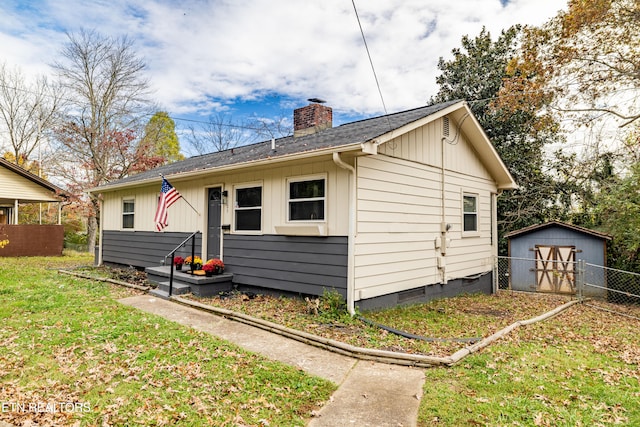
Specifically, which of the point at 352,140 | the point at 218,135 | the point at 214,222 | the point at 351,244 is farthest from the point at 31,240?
the point at 352,140

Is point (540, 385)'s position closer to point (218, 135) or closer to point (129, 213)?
point (129, 213)

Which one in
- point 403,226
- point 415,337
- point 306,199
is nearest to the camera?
point 415,337

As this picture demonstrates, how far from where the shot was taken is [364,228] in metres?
6.22

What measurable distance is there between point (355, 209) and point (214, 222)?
13.4ft

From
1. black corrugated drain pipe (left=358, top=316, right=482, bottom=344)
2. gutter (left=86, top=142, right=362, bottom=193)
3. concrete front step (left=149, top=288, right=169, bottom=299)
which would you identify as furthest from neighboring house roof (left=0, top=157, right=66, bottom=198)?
black corrugated drain pipe (left=358, top=316, right=482, bottom=344)

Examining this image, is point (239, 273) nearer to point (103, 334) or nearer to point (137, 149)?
point (103, 334)

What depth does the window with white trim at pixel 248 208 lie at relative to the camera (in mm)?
7645

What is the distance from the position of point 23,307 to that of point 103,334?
258 centimetres

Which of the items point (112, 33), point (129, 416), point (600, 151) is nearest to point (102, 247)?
point (129, 416)

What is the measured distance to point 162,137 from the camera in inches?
955

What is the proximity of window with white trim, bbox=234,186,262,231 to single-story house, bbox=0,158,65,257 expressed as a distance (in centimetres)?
1372

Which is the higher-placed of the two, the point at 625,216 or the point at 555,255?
the point at 625,216

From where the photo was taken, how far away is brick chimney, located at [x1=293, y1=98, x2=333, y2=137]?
888cm

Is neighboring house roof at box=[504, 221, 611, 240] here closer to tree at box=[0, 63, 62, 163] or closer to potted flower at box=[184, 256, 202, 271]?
potted flower at box=[184, 256, 202, 271]
